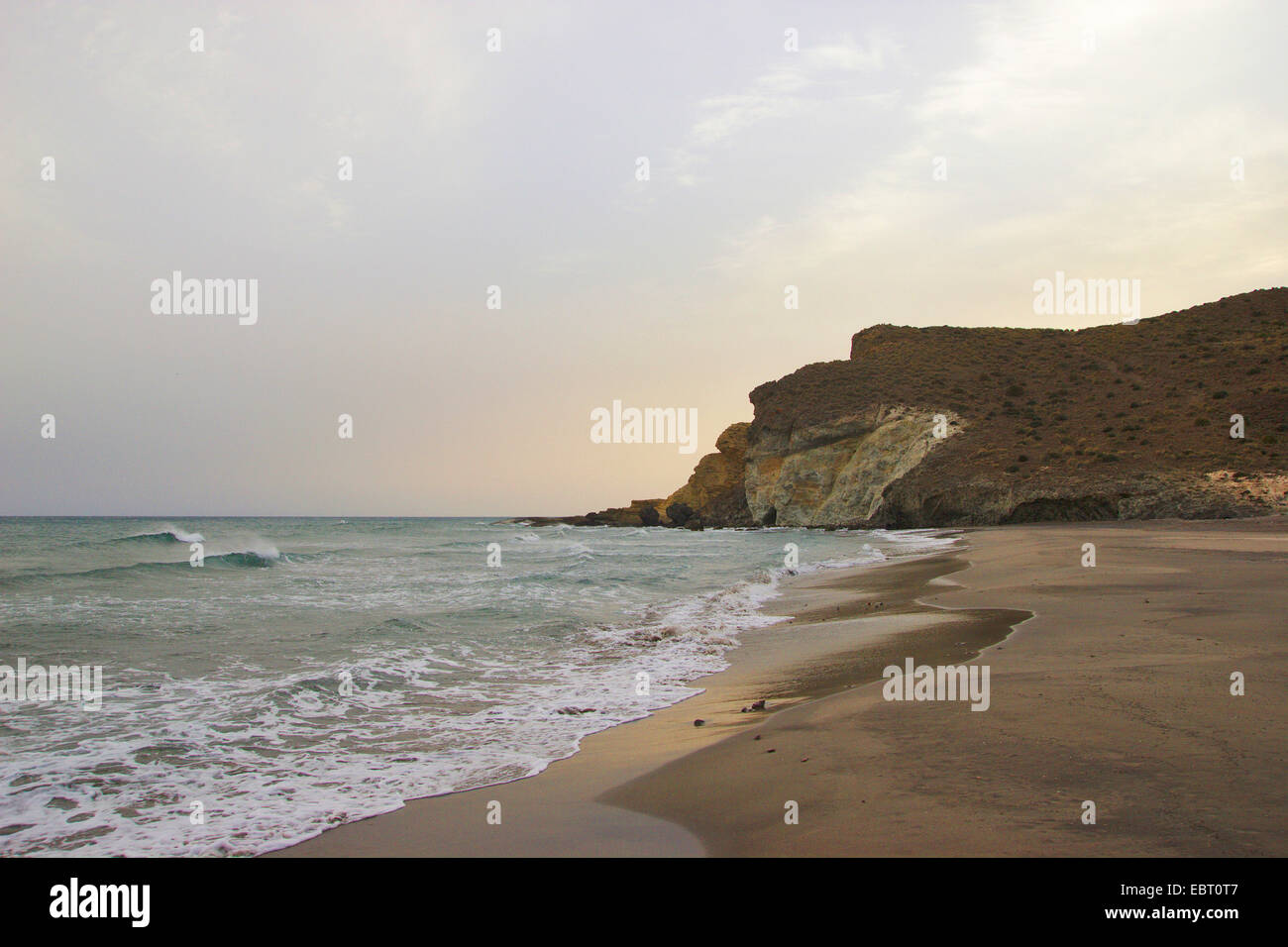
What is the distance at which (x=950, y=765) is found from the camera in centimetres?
394

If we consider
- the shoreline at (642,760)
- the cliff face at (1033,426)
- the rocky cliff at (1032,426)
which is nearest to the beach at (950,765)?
the shoreline at (642,760)

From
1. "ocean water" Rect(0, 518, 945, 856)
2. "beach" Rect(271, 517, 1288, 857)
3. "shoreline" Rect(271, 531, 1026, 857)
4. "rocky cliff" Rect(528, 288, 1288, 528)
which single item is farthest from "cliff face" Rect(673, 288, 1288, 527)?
"beach" Rect(271, 517, 1288, 857)

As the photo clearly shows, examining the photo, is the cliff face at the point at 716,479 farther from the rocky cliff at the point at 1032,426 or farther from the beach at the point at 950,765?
the beach at the point at 950,765

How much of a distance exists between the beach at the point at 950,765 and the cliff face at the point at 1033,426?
106ft

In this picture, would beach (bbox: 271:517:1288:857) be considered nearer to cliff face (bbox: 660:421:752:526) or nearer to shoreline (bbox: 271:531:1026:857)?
shoreline (bbox: 271:531:1026:857)

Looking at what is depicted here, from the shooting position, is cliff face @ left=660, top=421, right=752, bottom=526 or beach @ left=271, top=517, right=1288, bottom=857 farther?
cliff face @ left=660, top=421, right=752, bottom=526

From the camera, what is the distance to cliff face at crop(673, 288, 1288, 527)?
122ft

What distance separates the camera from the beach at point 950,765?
3055 mm

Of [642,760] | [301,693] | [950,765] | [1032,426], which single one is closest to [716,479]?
[1032,426]

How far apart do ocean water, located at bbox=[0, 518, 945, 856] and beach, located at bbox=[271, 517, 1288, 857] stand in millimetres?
601

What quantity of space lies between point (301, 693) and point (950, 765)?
6457mm

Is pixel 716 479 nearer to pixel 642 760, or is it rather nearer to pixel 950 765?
pixel 642 760
